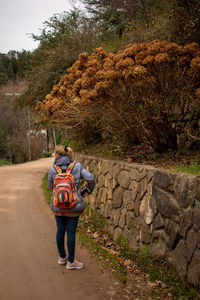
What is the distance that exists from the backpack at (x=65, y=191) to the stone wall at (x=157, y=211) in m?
1.21

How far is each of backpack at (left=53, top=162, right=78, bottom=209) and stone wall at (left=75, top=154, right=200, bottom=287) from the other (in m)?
1.21

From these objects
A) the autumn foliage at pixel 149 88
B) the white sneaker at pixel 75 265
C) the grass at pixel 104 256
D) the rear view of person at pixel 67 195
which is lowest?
the grass at pixel 104 256

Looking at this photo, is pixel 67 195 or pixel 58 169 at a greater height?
pixel 58 169

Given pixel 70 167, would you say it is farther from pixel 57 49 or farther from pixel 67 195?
pixel 57 49

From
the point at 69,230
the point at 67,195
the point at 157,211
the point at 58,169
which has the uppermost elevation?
the point at 58,169

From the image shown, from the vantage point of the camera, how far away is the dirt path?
3.87 meters

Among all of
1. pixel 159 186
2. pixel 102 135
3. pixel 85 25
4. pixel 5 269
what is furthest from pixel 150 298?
pixel 85 25

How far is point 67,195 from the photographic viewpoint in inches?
162

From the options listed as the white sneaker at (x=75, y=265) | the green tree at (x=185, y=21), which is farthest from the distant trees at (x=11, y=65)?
the white sneaker at (x=75, y=265)

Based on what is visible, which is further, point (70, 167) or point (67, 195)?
point (70, 167)

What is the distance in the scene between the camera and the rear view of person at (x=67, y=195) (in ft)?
13.6

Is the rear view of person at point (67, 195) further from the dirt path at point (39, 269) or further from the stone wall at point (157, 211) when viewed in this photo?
the stone wall at point (157, 211)

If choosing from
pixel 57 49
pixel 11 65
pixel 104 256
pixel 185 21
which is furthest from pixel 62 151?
pixel 11 65

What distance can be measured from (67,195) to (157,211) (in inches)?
53.6
